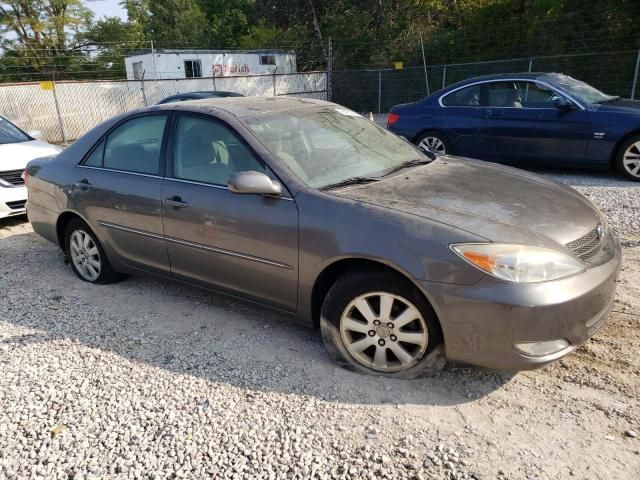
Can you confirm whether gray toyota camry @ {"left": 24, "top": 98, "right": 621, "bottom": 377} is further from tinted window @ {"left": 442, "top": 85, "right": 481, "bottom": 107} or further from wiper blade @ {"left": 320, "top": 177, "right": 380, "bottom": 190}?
tinted window @ {"left": 442, "top": 85, "right": 481, "bottom": 107}

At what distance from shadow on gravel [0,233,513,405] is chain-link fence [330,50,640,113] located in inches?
548

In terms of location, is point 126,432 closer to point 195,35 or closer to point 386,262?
point 386,262

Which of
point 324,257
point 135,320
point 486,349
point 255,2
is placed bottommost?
point 135,320

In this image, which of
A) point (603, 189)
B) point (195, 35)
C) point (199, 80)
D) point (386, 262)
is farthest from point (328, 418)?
point (195, 35)

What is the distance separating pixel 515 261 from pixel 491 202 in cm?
59

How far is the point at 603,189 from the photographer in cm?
689

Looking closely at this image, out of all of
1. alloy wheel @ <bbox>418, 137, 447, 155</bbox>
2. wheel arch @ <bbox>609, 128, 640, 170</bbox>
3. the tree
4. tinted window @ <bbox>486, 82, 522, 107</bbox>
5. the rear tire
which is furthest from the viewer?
the tree

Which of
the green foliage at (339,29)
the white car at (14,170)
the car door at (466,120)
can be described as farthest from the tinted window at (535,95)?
the green foliage at (339,29)

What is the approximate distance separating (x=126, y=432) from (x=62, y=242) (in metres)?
2.75

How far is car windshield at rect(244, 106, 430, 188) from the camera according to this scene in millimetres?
3379

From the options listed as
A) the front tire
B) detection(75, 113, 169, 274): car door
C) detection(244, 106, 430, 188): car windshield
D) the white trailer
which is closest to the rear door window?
detection(75, 113, 169, 274): car door

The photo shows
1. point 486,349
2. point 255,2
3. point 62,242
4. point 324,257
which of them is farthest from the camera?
point 255,2

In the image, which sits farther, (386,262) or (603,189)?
(603,189)

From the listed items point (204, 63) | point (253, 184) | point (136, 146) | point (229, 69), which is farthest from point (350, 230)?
point (229, 69)
